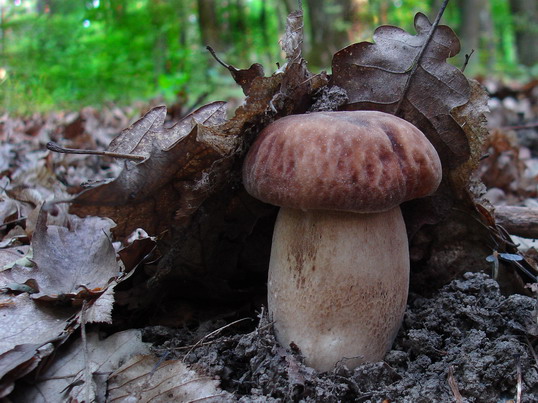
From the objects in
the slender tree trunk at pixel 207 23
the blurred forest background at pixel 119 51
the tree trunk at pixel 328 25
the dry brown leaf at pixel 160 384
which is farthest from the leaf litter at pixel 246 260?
the slender tree trunk at pixel 207 23

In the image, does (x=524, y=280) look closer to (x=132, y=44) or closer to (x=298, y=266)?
(x=298, y=266)

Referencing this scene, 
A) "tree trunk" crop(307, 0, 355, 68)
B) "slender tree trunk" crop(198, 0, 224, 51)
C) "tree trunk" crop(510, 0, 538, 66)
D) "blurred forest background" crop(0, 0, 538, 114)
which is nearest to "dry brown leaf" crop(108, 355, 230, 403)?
"blurred forest background" crop(0, 0, 538, 114)

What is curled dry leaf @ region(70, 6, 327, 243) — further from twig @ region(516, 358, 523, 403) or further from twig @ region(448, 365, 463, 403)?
twig @ region(516, 358, 523, 403)

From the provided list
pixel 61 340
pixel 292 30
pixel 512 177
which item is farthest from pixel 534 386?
pixel 512 177

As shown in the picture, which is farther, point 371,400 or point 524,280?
point 524,280

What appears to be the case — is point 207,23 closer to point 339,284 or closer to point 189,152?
point 189,152
